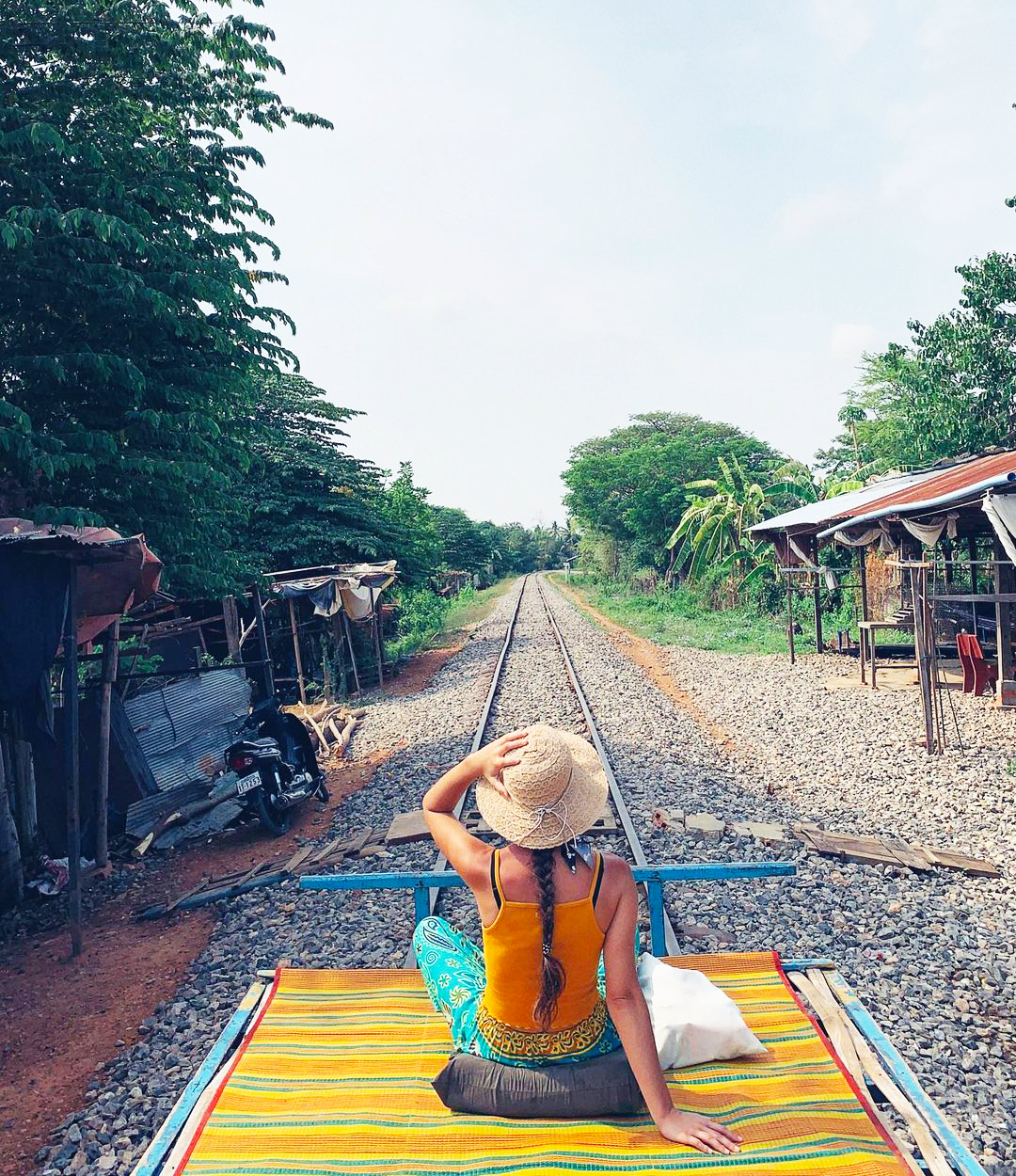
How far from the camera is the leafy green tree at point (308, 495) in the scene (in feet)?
58.4

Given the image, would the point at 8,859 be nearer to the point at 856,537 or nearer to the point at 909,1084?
the point at 909,1084

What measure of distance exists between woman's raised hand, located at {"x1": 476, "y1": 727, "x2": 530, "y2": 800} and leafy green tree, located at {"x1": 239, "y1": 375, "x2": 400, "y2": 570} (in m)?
13.6

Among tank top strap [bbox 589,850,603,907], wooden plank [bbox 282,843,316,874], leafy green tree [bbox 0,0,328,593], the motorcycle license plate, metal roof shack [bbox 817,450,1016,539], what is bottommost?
wooden plank [bbox 282,843,316,874]

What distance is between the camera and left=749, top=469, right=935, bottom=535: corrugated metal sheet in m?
13.5

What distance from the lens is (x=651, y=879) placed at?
3402 mm

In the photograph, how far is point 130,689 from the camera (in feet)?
29.8

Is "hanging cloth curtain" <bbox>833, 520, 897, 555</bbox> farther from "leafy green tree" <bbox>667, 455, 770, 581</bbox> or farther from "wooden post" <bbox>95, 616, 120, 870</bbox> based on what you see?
"wooden post" <bbox>95, 616, 120, 870</bbox>

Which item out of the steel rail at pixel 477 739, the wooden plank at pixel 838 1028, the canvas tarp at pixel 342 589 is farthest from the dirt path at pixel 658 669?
the wooden plank at pixel 838 1028

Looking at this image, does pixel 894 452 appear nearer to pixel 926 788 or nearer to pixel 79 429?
pixel 926 788

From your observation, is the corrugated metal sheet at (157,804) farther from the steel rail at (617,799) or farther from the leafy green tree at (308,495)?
the leafy green tree at (308,495)

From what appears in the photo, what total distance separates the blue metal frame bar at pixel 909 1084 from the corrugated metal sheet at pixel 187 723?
22.3 feet

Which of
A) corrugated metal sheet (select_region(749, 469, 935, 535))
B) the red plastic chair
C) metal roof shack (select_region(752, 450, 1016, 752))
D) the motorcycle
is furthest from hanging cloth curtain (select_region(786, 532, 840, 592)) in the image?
the motorcycle

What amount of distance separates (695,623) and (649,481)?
1415 cm

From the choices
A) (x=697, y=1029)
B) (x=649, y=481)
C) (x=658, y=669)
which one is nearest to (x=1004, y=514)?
(x=697, y=1029)
